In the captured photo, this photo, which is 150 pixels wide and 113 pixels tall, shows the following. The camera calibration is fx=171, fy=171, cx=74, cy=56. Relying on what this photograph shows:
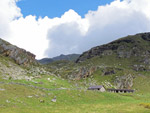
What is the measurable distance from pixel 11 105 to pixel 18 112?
7.72m

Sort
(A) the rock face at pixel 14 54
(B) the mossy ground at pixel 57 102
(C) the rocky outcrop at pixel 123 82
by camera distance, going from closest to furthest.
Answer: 1. (B) the mossy ground at pixel 57 102
2. (A) the rock face at pixel 14 54
3. (C) the rocky outcrop at pixel 123 82

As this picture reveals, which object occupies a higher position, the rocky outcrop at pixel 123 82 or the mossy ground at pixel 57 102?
the rocky outcrop at pixel 123 82

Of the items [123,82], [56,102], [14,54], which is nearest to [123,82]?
[123,82]

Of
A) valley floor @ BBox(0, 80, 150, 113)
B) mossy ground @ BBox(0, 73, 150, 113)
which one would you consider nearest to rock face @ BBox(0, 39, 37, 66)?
mossy ground @ BBox(0, 73, 150, 113)

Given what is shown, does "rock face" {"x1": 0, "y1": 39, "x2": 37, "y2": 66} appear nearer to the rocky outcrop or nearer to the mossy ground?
the mossy ground

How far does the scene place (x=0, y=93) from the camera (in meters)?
56.7

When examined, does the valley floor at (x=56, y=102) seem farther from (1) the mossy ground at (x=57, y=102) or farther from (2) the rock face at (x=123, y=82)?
(2) the rock face at (x=123, y=82)

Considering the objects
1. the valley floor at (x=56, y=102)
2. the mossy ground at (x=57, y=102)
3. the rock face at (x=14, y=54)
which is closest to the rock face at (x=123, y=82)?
the mossy ground at (x=57, y=102)

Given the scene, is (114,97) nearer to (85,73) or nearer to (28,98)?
(28,98)

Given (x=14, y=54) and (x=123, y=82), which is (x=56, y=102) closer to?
→ (x=14, y=54)

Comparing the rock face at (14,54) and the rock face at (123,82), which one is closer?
the rock face at (14,54)

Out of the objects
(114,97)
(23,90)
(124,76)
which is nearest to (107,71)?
(124,76)

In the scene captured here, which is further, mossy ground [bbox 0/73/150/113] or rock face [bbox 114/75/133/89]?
rock face [bbox 114/75/133/89]

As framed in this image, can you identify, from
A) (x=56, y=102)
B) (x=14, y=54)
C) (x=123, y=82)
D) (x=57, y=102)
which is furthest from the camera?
(x=123, y=82)
